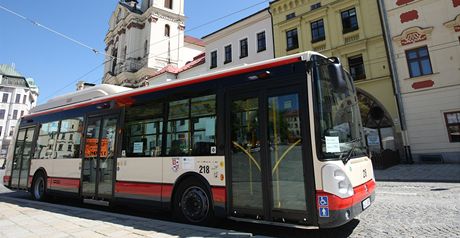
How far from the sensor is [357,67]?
18516 mm

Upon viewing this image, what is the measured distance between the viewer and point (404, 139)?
53.2ft

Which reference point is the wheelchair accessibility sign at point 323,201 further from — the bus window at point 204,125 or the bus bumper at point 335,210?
the bus window at point 204,125

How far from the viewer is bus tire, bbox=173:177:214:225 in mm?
5602

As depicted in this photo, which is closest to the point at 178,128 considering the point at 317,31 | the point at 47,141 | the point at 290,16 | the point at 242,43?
the point at 47,141

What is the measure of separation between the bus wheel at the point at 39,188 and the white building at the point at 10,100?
6332cm

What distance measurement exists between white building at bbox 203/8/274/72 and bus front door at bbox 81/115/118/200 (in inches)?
663

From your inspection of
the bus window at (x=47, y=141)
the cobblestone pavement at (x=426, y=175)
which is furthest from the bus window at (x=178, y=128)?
the cobblestone pavement at (x=426, y=175)

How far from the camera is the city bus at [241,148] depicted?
4.52m

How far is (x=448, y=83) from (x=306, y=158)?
15241 mm

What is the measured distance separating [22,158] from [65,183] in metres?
3.47

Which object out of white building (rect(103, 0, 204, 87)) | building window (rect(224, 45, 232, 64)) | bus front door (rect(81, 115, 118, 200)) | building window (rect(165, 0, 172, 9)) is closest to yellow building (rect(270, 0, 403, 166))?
building window (rect(224, 45, 232, 64))

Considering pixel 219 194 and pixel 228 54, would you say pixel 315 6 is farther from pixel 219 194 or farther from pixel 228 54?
pixel 219 194

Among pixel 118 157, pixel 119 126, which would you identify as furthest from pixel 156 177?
pixel 119 126

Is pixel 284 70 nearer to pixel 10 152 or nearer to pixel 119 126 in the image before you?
pixel 119 126
